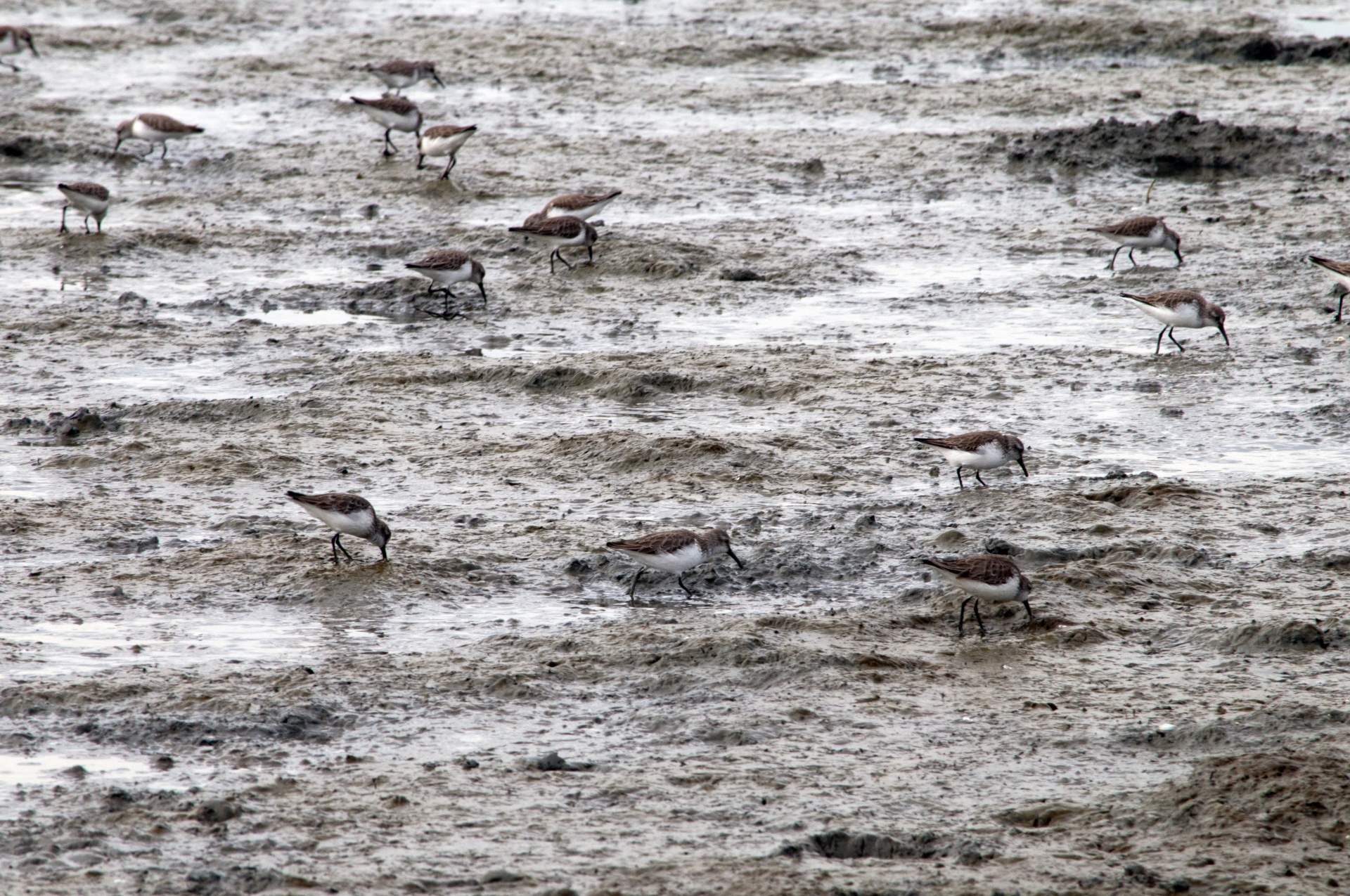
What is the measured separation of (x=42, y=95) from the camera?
18984mm

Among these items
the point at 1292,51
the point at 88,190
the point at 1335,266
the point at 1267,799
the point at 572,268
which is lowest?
the point at 1267,799

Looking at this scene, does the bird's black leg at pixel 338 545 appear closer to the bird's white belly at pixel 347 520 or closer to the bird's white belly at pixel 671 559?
the bird's white belly at pixel 347 520

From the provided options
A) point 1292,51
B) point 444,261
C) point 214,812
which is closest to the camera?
point 214,812

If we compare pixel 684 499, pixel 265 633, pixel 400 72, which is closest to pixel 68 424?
pixel 265 633

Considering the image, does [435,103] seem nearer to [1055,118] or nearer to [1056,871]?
[1055,118]

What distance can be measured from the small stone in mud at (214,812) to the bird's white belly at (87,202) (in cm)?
931

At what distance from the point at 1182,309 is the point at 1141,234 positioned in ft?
6.02

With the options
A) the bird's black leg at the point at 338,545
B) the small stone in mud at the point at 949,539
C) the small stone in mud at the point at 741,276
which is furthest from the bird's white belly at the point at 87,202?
the small stone in mud at the point at 949,539

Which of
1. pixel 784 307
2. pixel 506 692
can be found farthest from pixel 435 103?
pixel 506 692

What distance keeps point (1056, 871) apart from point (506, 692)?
2.47 m

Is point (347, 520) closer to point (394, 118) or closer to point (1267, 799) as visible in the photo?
point (1267, 799)

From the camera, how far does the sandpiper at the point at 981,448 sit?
29.0 ft

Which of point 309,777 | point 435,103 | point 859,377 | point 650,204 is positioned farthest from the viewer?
point 435,103

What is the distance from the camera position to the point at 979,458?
887 centimetres
